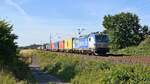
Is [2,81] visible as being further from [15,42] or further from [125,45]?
[125,45]

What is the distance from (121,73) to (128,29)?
219 ft

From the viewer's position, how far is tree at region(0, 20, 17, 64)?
30050mm

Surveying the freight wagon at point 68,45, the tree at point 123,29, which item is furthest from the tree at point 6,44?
the tree at point 123,29

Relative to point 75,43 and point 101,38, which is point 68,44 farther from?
A: point 101,38

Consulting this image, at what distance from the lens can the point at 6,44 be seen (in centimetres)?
3059

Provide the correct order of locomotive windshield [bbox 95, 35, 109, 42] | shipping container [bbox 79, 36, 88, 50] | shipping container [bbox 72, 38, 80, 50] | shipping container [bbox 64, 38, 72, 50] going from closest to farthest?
1. locomotive windshield [bbox 95, 35, 109, 42]
2. shipping container [bbox 79, 36, 88, 50]
3. shipping container [bbox 72, 38, 80, 50]
4. shipping container [bbox 64, 38, 72, 50]

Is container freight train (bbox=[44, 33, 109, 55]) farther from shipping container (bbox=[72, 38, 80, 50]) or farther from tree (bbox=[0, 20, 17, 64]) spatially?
tree (bbox=[0, 20, 17, 64])

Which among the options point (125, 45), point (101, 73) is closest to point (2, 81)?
point (101, 73)

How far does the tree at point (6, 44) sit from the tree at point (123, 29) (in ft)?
157

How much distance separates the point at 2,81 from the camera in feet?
67.5

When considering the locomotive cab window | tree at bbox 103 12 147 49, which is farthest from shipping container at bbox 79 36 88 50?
tree at bbox 103 12 147 49

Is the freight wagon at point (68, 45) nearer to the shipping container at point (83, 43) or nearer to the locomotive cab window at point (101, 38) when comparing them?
the shipping container at point (83, 43)

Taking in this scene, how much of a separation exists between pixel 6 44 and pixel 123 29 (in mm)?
56262

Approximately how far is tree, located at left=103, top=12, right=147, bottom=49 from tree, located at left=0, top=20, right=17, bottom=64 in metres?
47.8
